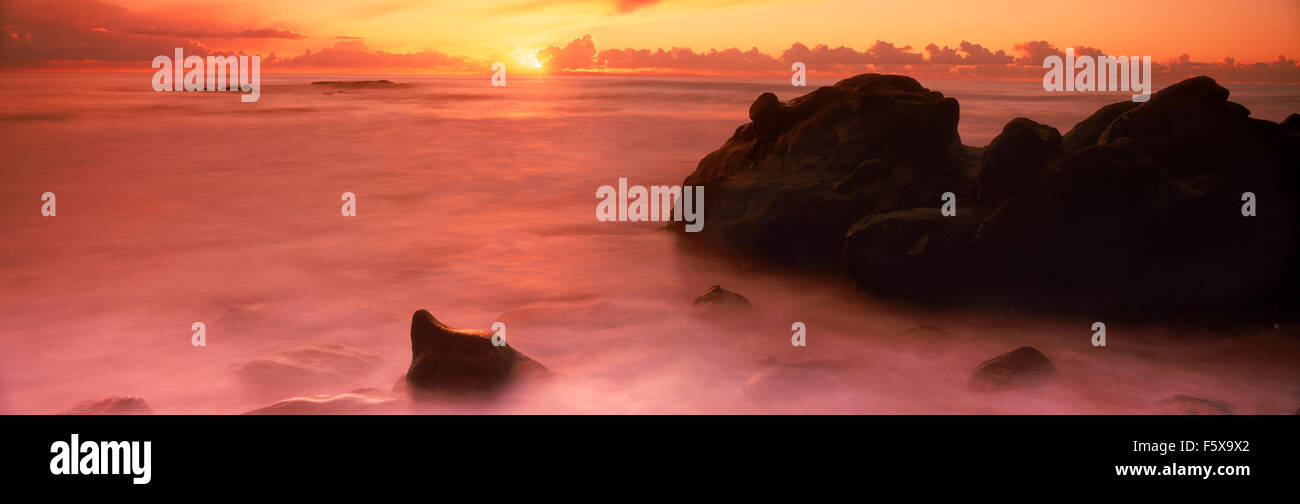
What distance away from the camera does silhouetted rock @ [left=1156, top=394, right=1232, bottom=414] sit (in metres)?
3.51

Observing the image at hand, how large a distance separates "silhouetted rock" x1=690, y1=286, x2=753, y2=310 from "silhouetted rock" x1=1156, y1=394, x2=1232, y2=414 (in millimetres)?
2500

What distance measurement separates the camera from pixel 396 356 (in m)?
4.72

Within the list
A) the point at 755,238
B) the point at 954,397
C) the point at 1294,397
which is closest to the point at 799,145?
the point at 755,238

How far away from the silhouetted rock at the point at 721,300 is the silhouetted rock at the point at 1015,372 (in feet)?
5.71

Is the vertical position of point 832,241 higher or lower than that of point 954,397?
higher

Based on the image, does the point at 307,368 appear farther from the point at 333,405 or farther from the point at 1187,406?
the point at 1187,406

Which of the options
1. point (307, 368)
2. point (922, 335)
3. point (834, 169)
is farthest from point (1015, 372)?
point (307, 368)

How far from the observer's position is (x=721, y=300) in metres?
5.46

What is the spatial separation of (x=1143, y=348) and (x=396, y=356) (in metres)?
4.48

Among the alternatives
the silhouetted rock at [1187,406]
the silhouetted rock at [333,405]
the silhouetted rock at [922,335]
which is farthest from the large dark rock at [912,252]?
the silhouetted rock at [333,405]

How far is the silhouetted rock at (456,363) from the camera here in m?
3.88

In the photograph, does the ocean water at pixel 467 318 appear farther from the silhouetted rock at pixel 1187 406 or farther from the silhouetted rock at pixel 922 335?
the silhouetted rock at pixel 1187 406

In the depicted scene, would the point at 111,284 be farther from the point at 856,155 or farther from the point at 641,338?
the point at 856,155
